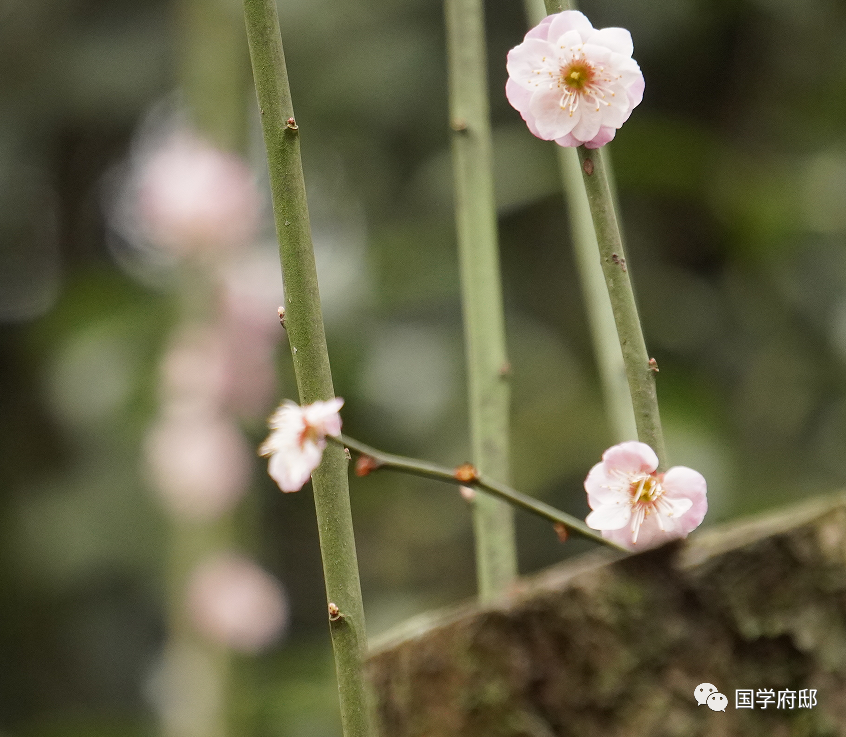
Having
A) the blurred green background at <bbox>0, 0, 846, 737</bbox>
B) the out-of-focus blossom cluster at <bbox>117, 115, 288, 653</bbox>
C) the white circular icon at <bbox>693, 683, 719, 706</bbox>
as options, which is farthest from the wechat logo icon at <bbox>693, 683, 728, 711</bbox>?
the out-of-focus blossom cluster at <bbox>117, 115, 288, 653</bbox>

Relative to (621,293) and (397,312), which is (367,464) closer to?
(621,293)

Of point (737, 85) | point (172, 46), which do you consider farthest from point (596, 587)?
point (172, 46)

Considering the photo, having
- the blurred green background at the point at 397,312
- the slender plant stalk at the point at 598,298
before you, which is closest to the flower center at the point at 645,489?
the slender plant stalk at the point at 598,298

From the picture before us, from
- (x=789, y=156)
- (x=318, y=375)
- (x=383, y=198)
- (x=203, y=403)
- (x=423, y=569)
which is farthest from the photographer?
(x=383, y=198)

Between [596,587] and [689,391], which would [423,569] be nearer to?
[689,391]

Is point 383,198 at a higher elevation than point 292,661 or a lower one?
higher

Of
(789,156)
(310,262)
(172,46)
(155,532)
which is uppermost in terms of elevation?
(172,46)
